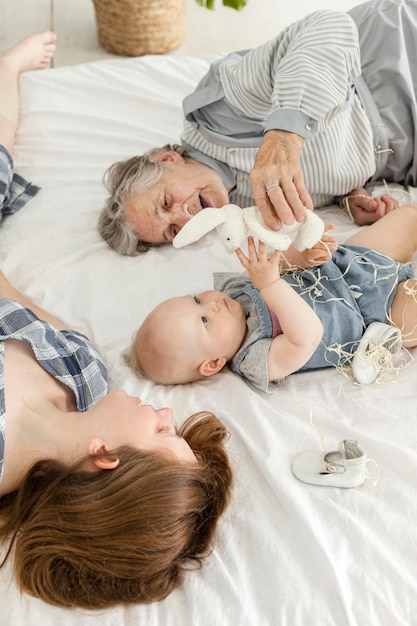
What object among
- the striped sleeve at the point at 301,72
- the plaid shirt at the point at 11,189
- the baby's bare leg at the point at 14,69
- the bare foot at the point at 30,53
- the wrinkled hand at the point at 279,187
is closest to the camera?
the wrinkled hand at the point at 279,187

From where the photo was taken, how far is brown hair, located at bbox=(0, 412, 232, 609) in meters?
1.04

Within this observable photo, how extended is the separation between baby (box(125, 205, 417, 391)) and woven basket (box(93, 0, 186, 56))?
61.9 inches

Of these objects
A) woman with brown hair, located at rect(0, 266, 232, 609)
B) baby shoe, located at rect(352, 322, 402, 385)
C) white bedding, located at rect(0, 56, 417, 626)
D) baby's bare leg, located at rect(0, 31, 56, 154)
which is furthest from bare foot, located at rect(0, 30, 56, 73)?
baby shoe, located at rect(352, 322, 402, 385)

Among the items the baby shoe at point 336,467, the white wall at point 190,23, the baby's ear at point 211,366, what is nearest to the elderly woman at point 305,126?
the baby's ear at point 211,366

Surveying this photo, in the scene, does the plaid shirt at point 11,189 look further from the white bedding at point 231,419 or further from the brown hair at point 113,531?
the brown hair at point 113,531

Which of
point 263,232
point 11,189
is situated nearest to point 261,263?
point 263,232

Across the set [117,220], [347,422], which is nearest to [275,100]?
[117,220]

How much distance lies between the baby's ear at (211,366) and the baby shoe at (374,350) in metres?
0.26

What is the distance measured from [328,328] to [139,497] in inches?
22.1

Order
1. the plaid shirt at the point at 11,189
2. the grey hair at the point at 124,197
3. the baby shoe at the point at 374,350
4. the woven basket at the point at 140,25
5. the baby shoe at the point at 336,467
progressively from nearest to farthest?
1. the baby shoe at the point at 336,467
2. the baby shoe at the point at 374,350
3. the grey hair at the point at 124,197
4. the plaid shirt at the point at 11,189
5. the woven basket at the point at 140,25

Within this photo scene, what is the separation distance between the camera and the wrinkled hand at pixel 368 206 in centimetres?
179

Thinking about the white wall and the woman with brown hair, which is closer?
the woman with brown hair

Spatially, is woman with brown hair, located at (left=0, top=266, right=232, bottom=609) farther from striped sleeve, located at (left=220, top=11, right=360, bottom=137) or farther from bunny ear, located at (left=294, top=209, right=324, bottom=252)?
striped sleeve, located at (left=220, top=11, right=360, bottom=137)

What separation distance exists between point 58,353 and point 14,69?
1269mm
